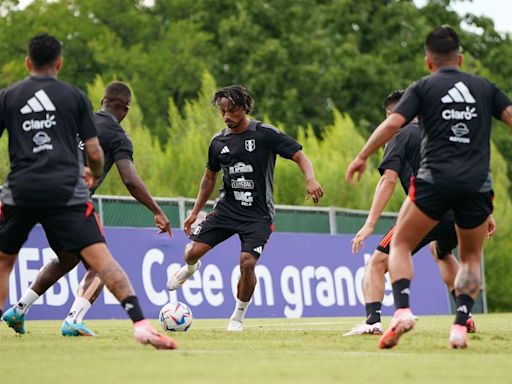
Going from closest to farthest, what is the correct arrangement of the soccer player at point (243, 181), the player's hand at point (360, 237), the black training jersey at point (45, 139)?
1. the black training jersey at point (45, 139)
2. the player's hand at point (360, 237)
3. the soccer player at point (243, 181)

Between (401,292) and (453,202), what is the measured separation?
0.80 m

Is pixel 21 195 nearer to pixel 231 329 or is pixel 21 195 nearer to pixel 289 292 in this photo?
pixel 231 329

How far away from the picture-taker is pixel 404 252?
9742 millimetres

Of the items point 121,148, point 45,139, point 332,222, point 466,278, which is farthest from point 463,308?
point 332,222

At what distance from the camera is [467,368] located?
25.6ft

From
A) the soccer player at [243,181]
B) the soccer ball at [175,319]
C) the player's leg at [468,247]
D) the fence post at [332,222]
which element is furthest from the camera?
the fence post at [332,222]

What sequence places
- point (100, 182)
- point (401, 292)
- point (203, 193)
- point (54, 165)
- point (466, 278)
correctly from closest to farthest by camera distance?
1. point (54, 165)
2. point (401, 292)
3. point (466, 278)
4. point (100, 182)
5. point (203, 193)

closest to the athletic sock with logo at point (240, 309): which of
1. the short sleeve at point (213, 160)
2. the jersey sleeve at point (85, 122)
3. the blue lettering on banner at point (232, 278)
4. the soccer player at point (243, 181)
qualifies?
the soccer player at point (243, 181)

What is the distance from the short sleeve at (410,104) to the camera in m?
9.46

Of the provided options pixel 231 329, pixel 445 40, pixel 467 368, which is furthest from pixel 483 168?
pixel 231 329

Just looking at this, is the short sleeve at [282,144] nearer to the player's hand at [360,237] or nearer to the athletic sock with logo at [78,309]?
the player's hand at [360,237]

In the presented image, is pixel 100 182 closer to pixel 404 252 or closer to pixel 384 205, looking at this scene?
pixel 384 205

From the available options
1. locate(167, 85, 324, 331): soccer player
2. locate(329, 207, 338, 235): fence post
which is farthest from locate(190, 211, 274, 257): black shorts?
locate(329, 207, 338, 235): fence post

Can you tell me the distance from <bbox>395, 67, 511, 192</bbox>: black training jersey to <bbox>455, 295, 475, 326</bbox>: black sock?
0.90 meters
